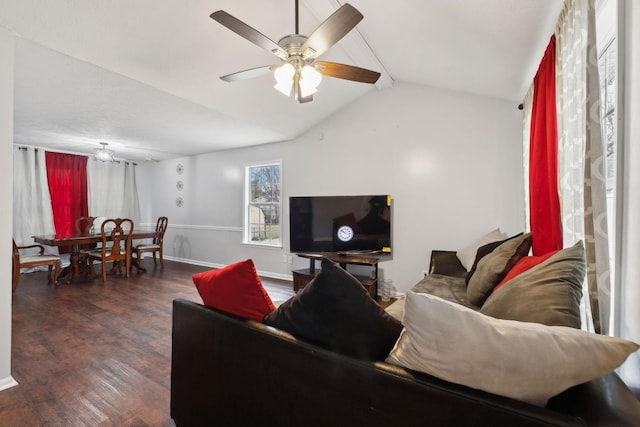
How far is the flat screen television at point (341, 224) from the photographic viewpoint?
3.73 metres

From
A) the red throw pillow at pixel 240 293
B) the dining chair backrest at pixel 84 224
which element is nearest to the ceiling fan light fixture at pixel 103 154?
the dining chair backrest at pixel 84 224

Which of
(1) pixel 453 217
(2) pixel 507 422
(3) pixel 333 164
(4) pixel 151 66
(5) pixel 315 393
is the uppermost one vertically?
(4) pixel 151 66

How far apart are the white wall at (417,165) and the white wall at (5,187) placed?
3307mm

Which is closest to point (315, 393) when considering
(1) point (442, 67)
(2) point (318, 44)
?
(2) point (318, 44)

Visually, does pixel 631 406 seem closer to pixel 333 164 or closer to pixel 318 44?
pixel 318 44

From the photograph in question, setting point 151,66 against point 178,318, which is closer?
point 178,318

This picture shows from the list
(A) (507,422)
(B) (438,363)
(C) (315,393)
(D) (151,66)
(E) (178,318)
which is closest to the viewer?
(A) (507,422)

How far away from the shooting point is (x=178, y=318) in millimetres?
1434

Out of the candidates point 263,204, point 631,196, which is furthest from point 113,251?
point 631,196

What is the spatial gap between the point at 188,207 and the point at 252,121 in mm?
3220

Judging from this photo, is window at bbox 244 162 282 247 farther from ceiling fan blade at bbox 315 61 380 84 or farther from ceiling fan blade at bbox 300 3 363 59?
ceiling fan blade at bbox 300 3 363 59

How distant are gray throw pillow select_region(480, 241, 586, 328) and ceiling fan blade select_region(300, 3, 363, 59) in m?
1.53

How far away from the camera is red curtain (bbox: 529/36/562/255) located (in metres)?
1.81

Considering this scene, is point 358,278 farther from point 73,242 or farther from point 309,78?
point 73,242
